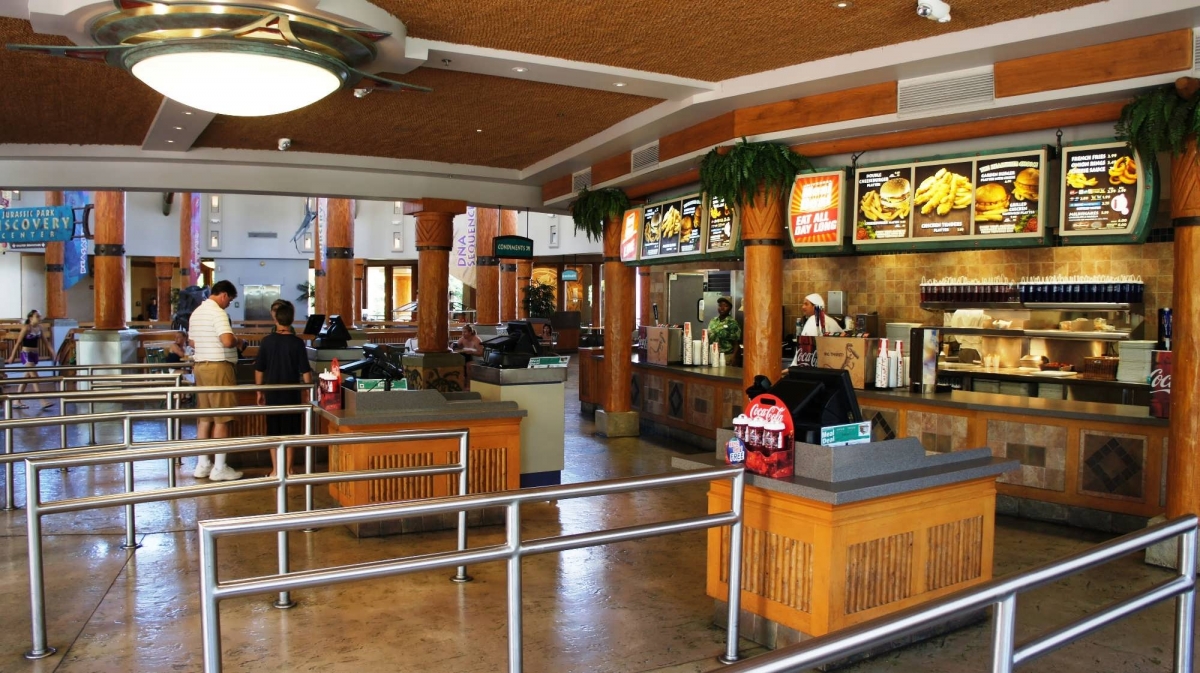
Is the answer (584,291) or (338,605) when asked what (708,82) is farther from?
(584,291)

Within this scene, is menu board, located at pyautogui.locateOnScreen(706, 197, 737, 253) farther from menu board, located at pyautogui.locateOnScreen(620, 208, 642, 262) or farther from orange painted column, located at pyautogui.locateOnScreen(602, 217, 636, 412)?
orange painted column, located at pyautogui.locateOnScreen(602, 217, 636, 412)

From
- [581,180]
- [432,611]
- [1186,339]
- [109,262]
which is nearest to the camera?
[432,611]

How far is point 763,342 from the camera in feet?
24.7

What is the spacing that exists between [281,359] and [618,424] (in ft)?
14.5

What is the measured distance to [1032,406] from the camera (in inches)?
265

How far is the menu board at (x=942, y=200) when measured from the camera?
6758 mm

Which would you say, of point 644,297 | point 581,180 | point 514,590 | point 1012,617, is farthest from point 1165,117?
point 644,297

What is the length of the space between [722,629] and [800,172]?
4.45 m

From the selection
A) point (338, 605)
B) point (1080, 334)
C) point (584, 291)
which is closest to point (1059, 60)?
point (1080, 334)

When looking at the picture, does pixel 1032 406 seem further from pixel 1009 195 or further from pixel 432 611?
pixel 432 611

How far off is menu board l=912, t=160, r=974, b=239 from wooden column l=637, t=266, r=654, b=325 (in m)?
10.1

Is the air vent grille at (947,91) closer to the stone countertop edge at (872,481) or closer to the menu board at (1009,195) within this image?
the menu board at (1009,195)

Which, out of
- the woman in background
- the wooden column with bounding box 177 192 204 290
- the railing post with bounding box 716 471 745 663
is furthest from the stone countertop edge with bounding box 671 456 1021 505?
the wooden column with bounding box 177 192 204 290

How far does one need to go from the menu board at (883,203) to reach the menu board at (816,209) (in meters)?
0.18
